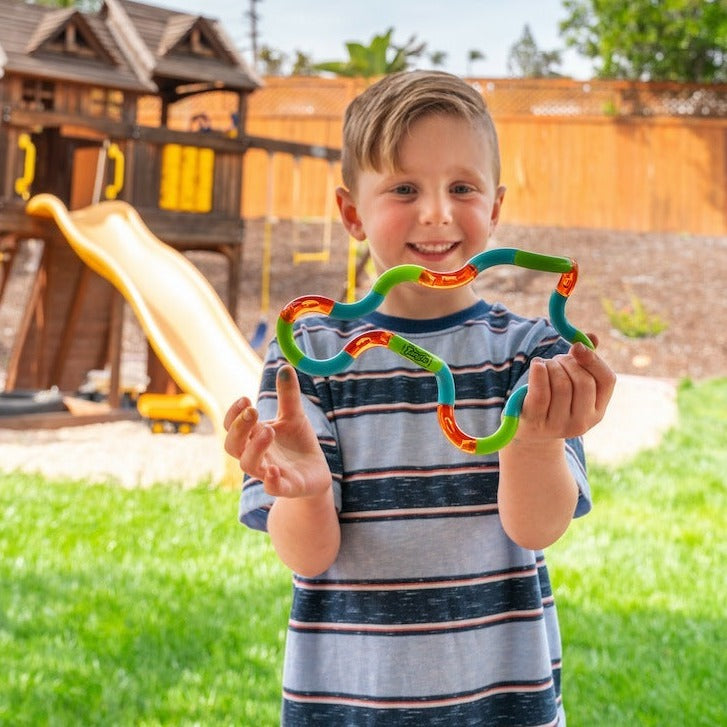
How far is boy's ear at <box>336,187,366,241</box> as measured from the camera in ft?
5.43

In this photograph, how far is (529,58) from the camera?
45031mm

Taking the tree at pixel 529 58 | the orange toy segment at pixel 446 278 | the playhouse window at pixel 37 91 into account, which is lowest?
the orange toy segment at pixel 446 278

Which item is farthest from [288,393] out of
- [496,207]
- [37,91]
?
[37,91]

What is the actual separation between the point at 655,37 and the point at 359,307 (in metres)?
21.1

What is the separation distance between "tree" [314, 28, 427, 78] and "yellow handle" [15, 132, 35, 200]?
14.1m

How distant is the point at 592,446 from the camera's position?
7328 mm

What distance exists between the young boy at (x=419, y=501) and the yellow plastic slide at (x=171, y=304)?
4353 millimetres

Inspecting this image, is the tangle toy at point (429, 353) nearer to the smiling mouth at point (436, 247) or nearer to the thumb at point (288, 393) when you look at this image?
the thumb at point (288, 393)

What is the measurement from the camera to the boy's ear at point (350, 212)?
1656 mm

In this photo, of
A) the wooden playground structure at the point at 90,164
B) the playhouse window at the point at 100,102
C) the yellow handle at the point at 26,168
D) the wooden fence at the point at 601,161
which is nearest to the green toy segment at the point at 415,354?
the wooden playground structure at the point at 90,164

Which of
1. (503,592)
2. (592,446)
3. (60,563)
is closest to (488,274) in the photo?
(592,446)

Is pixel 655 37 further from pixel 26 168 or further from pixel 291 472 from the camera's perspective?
pixel 291 472

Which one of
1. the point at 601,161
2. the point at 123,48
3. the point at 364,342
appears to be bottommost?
the point at 364,342

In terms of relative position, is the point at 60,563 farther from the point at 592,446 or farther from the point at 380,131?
the point at 592,446
